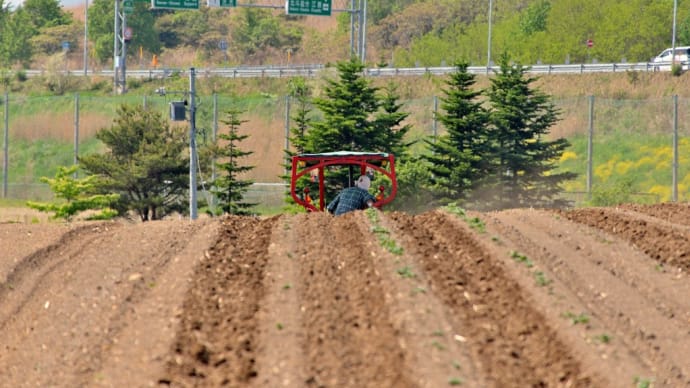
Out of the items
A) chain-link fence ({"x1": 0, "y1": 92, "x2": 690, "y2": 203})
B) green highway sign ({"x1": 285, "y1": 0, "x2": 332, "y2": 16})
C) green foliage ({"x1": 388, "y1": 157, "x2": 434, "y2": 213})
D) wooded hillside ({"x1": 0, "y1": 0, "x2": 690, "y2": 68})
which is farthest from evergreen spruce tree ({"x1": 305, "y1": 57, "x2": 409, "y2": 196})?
wooded hillside ({"x1": 0, "y1": 0, "x2": 690, "y2": 68})

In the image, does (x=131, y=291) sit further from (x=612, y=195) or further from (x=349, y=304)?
(x=612, y=195)

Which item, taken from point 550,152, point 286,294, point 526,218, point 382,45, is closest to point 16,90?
point 382,45

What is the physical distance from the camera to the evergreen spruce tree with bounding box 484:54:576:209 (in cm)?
4591

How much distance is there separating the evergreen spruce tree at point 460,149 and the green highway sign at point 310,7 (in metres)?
14.4

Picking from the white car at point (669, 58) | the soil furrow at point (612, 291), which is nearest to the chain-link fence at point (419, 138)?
the white car at point (669, 58)

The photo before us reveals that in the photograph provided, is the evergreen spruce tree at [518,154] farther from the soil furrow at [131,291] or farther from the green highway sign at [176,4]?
the soil furrow at [131,291]

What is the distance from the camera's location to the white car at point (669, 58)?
212 feet

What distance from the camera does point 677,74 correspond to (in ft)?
209

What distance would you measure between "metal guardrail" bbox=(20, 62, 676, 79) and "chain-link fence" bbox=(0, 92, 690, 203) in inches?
236

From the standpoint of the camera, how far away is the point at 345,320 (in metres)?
13.6

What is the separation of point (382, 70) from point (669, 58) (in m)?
16.5

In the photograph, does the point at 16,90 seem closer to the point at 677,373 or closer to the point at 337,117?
the point at 337,117

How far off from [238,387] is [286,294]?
3145 mm

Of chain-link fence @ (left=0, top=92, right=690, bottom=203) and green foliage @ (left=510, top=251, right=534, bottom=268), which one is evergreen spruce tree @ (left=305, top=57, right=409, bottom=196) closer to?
chain-link fence @ (left=0, top=92, right=690, bottom=203)
